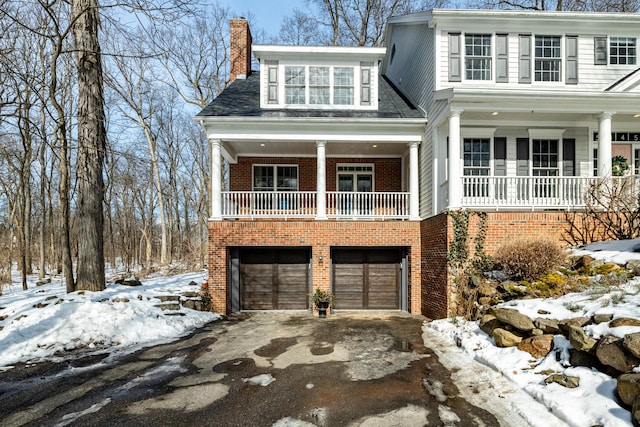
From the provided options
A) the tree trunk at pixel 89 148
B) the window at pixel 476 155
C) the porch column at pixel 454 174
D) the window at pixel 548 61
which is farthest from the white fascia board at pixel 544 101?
the tree trunk at pixel 89 148

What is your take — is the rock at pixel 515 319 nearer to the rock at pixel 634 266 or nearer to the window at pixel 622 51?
the rock at pixel 634 266

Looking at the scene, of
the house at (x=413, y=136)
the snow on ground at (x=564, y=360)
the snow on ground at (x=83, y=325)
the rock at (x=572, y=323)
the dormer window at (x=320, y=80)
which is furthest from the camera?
the dormer window at (x=320, y=80)

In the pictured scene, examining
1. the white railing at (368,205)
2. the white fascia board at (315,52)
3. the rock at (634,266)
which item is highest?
the white fascia board at (315,52)

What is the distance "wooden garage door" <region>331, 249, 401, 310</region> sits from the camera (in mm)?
10656

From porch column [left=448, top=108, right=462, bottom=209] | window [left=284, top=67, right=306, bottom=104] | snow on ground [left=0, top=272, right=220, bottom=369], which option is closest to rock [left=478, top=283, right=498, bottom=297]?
porch column [left=448, top=108, right=462, bottom=209]

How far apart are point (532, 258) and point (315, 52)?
9.01 metres

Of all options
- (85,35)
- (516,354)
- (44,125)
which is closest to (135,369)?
(516,354)

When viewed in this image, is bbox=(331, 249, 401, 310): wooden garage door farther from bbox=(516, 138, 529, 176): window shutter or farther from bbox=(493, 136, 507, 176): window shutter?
bbox=(516, 138, 529, 176): window shutter

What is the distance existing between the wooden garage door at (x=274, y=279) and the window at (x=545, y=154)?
26.0 ft

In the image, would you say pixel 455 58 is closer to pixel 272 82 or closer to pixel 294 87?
pixel 294 87

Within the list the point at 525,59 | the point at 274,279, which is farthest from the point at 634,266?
the point at 274,279

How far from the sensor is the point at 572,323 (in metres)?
4.70

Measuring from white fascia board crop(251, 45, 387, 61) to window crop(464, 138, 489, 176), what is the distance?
428 cm

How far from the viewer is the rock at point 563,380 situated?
3.99 meters
